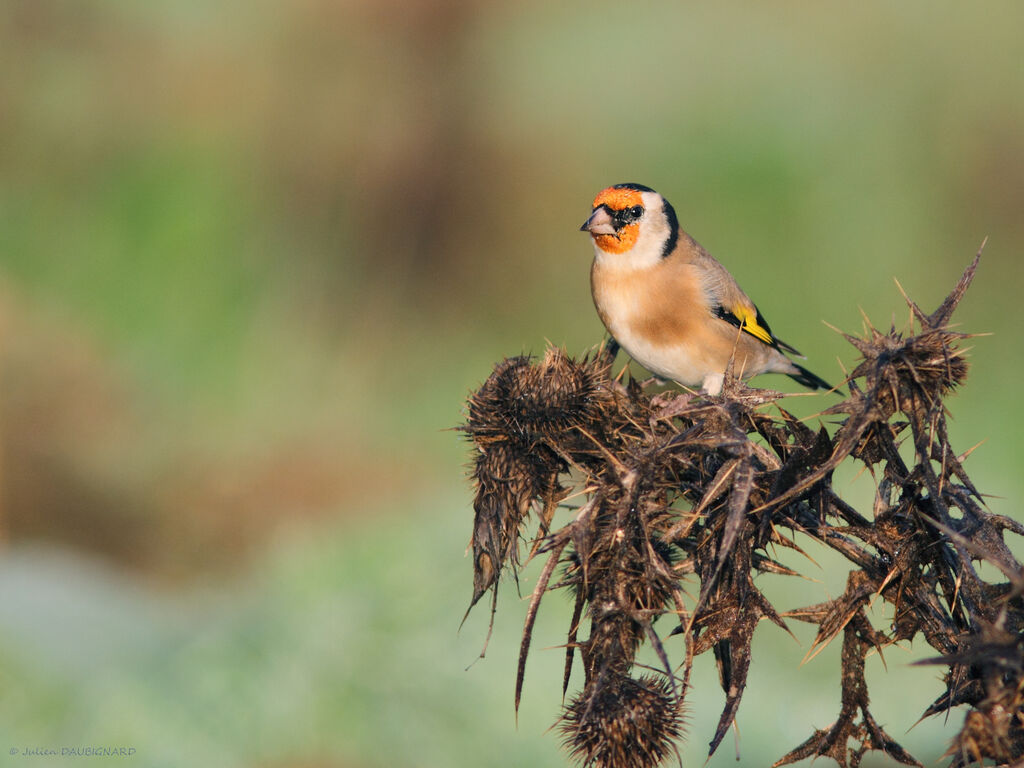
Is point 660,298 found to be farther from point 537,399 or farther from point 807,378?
point 537,399

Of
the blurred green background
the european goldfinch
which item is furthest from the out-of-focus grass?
the european goldfinch

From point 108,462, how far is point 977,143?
10.1 m

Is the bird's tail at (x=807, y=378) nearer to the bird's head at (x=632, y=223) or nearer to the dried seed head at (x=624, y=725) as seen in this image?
the bird's head at (x=632, y=223)

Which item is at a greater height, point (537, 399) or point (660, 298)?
point (660, 298)

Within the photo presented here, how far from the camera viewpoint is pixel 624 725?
3.01m

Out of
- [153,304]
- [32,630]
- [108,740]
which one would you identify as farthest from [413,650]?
[153,304]

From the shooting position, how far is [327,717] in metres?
7.47

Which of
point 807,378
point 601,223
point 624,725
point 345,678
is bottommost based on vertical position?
point 624,725

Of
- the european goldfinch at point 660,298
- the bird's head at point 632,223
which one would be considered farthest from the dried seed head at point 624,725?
the bird's head at point 632,223

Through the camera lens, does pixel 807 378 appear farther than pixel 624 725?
Yes

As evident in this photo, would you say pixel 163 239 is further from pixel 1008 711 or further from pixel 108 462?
pixel 1008 711

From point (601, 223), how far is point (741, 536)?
306 centimetres

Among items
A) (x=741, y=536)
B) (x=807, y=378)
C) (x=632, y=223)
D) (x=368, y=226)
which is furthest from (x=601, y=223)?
(x=368, y=226)

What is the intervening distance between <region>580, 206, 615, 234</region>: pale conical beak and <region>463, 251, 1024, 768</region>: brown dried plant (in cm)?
239
